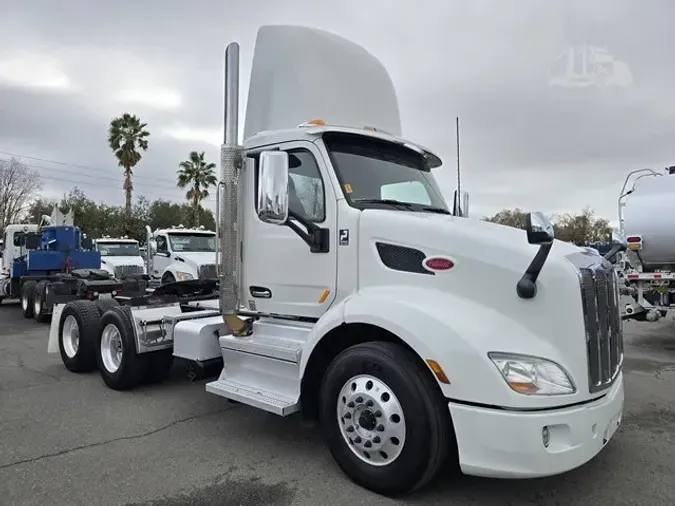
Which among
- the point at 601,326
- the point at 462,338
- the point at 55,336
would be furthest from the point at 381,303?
the point at 55,336

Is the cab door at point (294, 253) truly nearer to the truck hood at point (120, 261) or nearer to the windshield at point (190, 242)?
the windshield at point (190, 242)

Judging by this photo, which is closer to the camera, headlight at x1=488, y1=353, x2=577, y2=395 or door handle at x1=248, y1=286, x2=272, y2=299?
headlight at x1=488, y1=353, x2=577, y2=395

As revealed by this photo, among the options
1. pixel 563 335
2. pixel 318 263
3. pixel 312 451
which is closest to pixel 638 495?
pixel 563 335

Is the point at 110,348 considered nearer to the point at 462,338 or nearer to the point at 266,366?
the point at 266,366

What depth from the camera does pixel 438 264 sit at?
3.68 metres

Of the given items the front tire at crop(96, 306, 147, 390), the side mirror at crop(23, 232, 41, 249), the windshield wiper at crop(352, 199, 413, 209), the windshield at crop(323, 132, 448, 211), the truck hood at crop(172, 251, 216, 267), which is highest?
the windshield at crop(323, 132, 448, 211)

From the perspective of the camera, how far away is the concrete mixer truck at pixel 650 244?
9.42 metres

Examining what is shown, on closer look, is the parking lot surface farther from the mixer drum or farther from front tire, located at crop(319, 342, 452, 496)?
the mixer drum

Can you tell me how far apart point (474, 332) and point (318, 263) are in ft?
4.94

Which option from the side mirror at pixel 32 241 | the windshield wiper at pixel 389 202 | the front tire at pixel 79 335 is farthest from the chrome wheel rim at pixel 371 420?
the side mirror at pixel 32 241

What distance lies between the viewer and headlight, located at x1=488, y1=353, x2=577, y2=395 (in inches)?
125

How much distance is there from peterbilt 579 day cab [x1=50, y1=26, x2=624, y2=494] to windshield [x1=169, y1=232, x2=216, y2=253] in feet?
35.4

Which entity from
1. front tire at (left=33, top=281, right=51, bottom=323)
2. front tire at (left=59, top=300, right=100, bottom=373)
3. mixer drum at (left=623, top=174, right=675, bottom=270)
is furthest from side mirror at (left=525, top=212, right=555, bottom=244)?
front tire at (left=33, top=281, right=51, bottom=323)

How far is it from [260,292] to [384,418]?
5.88ft
